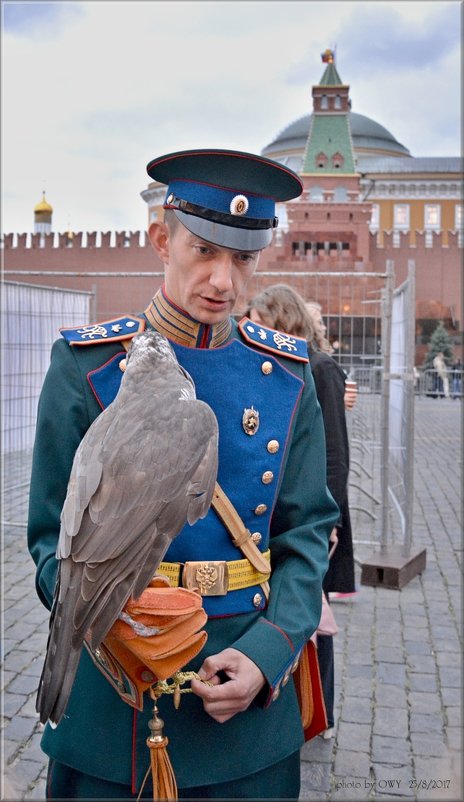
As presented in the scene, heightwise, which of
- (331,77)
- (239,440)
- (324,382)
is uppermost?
(331,77)

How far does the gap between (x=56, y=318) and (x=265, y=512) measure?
23.4 ft

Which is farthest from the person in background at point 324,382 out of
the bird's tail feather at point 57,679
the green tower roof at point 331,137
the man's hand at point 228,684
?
the green tower roof at point 331,137

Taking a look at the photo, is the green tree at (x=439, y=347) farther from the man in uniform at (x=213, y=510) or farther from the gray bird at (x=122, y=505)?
the gray bird at (x=122, y=505)

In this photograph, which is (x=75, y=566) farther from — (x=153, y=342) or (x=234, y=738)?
(x=234, y=738)

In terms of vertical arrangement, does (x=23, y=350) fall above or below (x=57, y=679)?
above

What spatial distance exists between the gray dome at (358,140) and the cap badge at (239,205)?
232ft

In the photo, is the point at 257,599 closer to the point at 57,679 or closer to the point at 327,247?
the point at 57,679

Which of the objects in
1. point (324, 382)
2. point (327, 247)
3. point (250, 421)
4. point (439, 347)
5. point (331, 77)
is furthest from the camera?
point (331, 77)

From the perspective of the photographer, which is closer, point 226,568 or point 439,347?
point 226,568

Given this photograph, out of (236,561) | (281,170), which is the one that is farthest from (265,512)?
(281,170)

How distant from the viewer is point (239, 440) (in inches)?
76.0

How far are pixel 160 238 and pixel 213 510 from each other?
0.72 metres

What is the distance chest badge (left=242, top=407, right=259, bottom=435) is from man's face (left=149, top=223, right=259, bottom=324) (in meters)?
0.25

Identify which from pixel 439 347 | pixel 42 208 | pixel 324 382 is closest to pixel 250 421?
pixel 324 382
